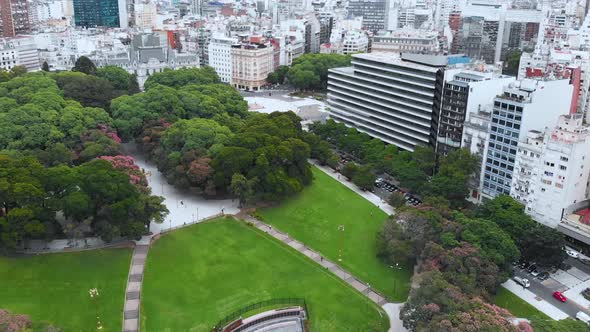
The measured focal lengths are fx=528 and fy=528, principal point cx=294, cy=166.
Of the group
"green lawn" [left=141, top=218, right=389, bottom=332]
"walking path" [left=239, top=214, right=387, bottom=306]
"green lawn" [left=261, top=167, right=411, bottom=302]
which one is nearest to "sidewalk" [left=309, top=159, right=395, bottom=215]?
"green lawn" [left=261, top=167, right=411, bottom=302]

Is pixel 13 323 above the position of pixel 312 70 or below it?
below

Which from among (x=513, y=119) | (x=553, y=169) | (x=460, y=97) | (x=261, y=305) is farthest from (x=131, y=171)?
(x=553, y=169)

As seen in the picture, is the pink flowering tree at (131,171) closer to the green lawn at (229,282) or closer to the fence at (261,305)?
the green lawn at (229,282)

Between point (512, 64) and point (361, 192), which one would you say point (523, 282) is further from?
point (512, 64)

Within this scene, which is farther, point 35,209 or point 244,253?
point 244,253

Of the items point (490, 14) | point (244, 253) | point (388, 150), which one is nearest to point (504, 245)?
point (244, 253)

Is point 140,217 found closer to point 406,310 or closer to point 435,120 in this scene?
point 406,310

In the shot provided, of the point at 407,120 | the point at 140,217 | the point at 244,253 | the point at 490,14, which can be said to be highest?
the point at 490,14
